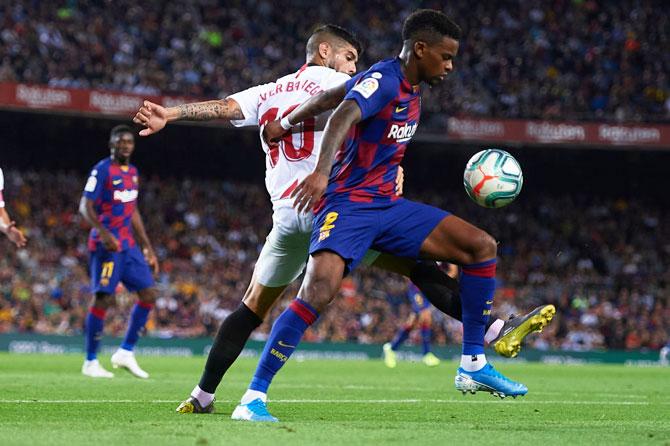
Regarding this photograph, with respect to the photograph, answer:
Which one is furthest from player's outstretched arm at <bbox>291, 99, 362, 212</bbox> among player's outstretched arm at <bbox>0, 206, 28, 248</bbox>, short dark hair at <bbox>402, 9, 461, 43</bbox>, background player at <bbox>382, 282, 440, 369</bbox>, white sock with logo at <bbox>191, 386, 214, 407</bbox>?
background player at <bbox>382, 282, 440, 369</bbox>

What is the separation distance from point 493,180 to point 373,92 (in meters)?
1.22

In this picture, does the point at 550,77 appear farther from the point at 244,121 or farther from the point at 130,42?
the point at 244,121

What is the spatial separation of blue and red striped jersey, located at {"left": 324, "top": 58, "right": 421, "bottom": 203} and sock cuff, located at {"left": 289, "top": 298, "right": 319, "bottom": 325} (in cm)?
65

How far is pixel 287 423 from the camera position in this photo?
6.10 metres

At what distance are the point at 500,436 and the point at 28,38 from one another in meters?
20.9

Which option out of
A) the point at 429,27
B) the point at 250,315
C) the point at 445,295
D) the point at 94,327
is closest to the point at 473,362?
the point at 445,295

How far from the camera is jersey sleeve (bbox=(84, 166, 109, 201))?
39.6ft

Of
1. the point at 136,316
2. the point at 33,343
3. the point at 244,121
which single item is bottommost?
the point at 33,343

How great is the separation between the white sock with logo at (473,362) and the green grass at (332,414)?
32 centimetres

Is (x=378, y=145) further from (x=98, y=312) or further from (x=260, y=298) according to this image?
(x=98, y=312)

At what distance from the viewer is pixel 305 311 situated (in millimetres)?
6023

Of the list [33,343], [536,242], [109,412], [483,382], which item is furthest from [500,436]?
[536,242]

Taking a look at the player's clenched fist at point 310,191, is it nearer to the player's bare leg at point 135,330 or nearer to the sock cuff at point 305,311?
the sock cuff at point 305,311

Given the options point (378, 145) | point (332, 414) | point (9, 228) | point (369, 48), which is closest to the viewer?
point (378, 145)
